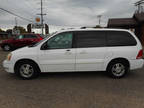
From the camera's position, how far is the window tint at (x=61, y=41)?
3883mm

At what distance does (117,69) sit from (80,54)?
1483 millimetres

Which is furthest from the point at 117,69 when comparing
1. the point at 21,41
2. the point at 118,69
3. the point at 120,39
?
the point at 21,41

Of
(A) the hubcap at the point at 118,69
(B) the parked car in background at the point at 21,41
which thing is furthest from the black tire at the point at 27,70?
(B) the parked car in background at the point at 21,41

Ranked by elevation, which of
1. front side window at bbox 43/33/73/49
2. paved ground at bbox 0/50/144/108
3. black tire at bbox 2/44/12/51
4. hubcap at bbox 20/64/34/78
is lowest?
paved ground at bbox 0/50/144/108

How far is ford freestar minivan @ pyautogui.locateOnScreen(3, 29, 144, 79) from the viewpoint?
3844 millimetres

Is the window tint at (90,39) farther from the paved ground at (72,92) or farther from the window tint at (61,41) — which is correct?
the paved ground at (72,92)

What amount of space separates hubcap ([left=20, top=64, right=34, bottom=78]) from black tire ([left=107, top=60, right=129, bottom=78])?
2.80 metres

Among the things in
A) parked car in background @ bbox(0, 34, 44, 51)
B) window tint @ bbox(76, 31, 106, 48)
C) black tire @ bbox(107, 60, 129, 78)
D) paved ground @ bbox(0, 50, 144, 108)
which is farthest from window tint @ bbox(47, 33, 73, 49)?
parked car in background @ bbox(0, 34, 44, 51)

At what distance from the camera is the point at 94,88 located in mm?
3357

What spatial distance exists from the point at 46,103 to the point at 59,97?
0.38 metres

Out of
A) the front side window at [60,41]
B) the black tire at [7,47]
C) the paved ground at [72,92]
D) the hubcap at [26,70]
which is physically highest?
the front side window at [60,41]

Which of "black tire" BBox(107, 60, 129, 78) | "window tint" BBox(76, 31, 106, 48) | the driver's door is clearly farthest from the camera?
"black tire" BBox(107, 60, 129, 78)

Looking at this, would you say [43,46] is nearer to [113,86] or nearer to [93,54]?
[93,54]

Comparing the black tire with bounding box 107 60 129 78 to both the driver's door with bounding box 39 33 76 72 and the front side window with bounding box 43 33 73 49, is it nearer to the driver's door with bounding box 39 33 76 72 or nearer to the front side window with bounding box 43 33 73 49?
the driver's door with bounding box 39 33 76 72
